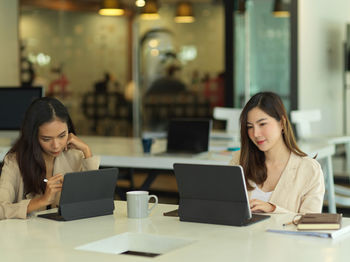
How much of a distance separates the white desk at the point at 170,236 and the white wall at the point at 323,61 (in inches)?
227

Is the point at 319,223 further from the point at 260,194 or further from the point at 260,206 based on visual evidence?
the point at 260,194

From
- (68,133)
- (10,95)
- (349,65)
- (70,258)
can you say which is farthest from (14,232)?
(349,65)

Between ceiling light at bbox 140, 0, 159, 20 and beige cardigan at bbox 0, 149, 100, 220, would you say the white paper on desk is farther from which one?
ceiling light at bbox 140, 0, 159, 20

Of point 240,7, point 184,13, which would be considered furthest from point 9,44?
point 240,7

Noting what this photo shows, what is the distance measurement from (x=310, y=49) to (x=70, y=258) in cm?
668

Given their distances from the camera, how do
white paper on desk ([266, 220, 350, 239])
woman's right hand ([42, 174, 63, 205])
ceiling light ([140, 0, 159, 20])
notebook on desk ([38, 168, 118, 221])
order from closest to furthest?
white paper on desk ([266, 220, 350, 239])
notebook on desk ([38, 168, 118, 221])
woman's right hand ([42, 174, 63, 205])
ceiling light ([140, 0, 159, 20])

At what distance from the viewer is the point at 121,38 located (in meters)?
9.40

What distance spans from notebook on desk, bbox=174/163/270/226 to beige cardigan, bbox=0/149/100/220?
683mm

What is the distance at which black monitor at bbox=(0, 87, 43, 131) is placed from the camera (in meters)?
5.45

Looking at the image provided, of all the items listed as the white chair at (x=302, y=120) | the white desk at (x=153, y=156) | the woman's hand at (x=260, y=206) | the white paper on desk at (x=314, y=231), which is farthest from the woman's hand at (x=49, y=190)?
the white chair at (x=302, y=120)

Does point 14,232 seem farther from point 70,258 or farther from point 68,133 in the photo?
point 68,133

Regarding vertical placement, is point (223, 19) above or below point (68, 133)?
above

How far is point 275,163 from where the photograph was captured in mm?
3082

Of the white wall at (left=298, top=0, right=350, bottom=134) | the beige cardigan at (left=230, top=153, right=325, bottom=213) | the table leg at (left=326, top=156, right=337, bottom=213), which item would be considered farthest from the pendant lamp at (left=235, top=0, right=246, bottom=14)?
the beige cardigan at (left=230, top=153, right=325, bottom=213)
